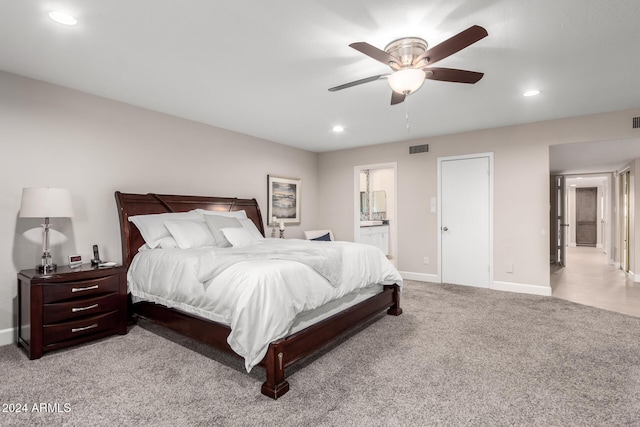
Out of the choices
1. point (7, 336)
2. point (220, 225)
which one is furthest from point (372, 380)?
point (7, 336)

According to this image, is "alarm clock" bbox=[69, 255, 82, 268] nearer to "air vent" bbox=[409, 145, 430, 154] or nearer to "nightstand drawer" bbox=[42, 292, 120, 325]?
"nightstand drawer" bbox=[42, 292, 120, 325]

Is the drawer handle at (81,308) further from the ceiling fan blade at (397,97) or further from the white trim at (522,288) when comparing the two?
the white trim at (522,288)

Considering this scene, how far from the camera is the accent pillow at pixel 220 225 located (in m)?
3.86

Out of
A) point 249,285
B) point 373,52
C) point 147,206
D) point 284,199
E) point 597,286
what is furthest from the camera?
point 284,199

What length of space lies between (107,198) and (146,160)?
66 centimetres

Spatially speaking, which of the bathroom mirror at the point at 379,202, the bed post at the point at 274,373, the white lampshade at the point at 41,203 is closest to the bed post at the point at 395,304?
the bed post at the point at 274,373

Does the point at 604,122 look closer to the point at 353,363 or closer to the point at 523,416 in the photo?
the point at 523,416

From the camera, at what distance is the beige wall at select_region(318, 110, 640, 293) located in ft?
14.6

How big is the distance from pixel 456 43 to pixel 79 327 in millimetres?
3740

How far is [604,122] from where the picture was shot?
4.20 m

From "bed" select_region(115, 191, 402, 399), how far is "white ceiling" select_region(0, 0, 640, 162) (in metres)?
1.24

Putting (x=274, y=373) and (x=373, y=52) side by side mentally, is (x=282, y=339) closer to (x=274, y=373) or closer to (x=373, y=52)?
(x=274, y=373)

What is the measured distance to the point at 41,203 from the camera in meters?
2.79

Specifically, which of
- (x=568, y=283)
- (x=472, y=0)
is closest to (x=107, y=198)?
(x=472, y=0)
